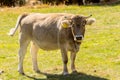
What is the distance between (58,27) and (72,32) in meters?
0.59

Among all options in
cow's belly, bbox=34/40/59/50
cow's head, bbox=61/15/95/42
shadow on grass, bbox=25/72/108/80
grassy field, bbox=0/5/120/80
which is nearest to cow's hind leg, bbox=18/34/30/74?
grassy field, bbox=0/5/120/80

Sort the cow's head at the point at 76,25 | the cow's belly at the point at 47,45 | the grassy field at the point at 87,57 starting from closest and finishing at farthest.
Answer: the cow's head at the point at 76,25 < the cow's belly at the point at 47,45 < the grassy field at the point at 87,57

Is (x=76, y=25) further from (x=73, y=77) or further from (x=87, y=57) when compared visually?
(x=87, y=57)

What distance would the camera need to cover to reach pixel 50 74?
492 inches

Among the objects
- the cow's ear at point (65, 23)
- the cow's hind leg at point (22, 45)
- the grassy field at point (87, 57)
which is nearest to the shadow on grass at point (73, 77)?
the grassy field at point (87, 57)

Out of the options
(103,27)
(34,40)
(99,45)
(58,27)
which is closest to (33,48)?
(34,40)

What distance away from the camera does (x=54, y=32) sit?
11914 mm

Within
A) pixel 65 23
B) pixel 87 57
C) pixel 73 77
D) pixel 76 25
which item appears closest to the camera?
pixel 76 25

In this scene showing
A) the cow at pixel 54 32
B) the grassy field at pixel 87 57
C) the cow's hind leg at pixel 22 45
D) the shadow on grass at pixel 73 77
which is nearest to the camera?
the cow at pixel 54 32

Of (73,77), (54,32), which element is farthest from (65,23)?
(73,77)

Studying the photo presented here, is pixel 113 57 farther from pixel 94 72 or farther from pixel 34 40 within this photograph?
pixel 34 40

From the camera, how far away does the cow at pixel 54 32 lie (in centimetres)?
1134

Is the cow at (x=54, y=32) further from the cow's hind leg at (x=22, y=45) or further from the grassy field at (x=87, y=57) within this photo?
the grassy field at (x=87, y=57)

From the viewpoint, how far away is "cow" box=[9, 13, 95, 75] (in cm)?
1134
